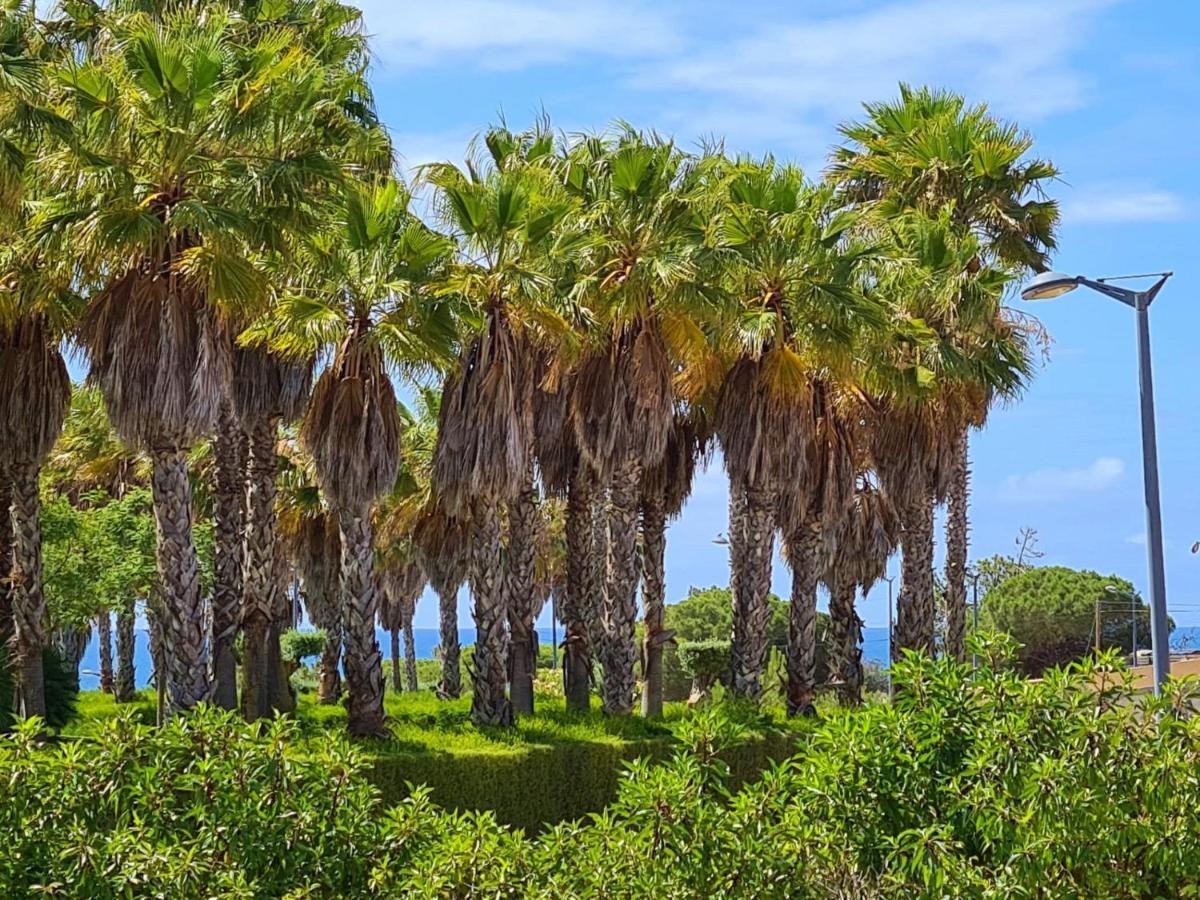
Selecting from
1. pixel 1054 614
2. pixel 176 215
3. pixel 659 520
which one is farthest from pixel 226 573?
pixel 1054 614

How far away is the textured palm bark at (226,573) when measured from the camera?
2409 cm

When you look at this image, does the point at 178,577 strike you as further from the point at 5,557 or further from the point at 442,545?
the point at 442,545

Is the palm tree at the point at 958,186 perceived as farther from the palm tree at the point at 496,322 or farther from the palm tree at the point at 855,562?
the palm tree at the point at 496,322

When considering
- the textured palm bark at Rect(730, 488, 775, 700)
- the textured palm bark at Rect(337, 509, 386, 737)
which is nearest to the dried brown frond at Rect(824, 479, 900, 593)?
the textured palm bark at Rect(730, 488, 775, 700)

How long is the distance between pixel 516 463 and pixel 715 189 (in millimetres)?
5839

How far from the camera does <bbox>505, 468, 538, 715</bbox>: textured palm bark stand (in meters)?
25.4

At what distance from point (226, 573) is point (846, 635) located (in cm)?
1432

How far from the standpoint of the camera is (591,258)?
2439 centimetres

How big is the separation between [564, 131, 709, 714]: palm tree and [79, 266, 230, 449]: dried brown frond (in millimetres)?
6164

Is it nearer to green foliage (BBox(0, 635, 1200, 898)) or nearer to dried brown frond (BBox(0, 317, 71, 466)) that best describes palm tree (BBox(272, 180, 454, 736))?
dried brown frond (BBox(0, 317, 71, 466))

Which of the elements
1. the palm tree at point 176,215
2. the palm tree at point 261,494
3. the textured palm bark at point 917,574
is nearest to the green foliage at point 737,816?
the palm tree at point 176,215

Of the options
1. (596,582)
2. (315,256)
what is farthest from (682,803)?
(596,582)

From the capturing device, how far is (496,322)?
22703mm

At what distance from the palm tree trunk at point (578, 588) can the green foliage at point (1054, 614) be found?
3211cm
